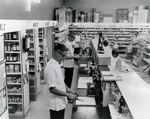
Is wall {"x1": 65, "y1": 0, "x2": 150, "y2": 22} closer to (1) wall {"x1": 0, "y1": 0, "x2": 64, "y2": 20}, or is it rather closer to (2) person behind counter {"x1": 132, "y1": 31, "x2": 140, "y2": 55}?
(2) person behind counter {"x1": 132, "y1": 31, "x2": 140, "y2": 55}

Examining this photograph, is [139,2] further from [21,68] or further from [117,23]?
[21,68]

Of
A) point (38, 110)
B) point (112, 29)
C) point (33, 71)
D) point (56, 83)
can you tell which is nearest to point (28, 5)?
point (33, 71)

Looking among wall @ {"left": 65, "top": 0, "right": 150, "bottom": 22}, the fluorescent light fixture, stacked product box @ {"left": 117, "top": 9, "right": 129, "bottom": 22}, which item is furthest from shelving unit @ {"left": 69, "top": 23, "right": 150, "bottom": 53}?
the fluorescent light fixture

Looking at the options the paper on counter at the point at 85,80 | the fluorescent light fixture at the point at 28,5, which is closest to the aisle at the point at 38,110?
the paper on counter at the point at 85,80

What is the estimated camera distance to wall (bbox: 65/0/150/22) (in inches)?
587

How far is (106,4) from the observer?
49.4ft

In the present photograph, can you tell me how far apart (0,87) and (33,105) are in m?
2.76

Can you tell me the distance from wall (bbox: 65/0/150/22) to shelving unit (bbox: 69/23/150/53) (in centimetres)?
142

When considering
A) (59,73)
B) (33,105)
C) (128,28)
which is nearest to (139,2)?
(128,28)

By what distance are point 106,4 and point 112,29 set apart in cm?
224

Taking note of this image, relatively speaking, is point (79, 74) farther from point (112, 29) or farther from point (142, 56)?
point (112, 29)

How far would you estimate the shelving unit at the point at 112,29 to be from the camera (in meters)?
13.8

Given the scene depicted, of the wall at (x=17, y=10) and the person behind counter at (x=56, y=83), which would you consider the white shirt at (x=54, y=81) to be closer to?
the person behind counter at (x=56, y=83)

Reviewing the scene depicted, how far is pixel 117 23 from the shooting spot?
45.6 ft
